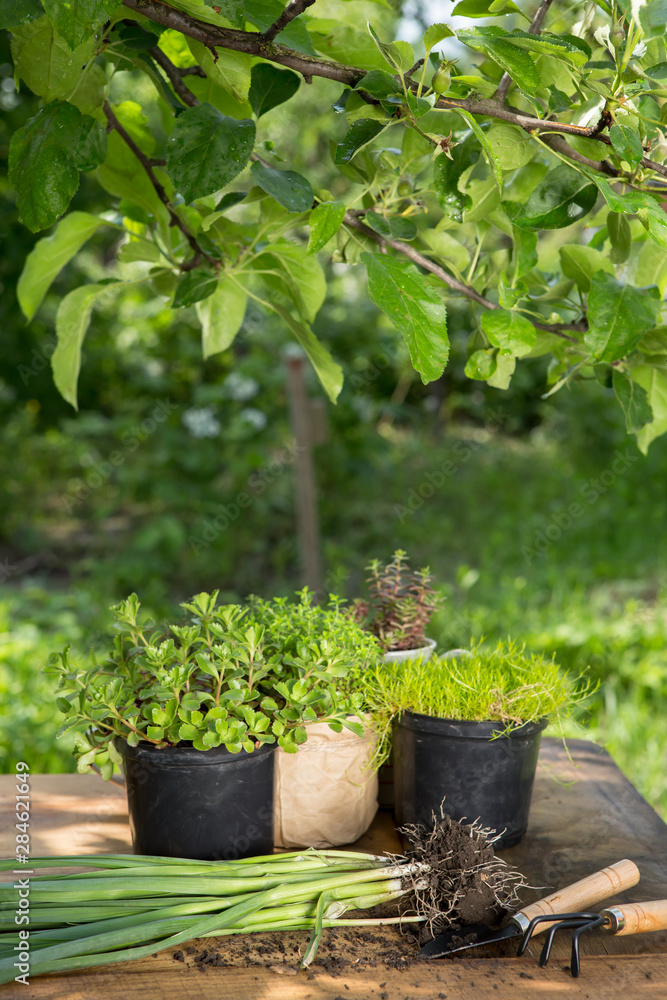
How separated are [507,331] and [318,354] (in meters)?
0.25

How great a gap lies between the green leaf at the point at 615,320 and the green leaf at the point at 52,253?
652mm

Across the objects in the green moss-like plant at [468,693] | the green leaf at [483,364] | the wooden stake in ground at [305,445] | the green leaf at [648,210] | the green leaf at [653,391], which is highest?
the green leaf at [648,210]

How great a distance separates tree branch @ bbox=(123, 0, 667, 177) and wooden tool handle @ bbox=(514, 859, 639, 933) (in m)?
0.75

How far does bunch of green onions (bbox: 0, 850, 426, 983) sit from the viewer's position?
76 cm

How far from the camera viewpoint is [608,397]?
526 centimetres

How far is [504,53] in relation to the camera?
2.12 ft

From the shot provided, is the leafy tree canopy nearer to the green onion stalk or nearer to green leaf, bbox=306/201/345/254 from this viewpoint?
green leaf, bbox=306/201/345/254

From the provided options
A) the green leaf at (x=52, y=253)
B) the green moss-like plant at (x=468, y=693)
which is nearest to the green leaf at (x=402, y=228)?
the green leaf at (x=52, y=253)

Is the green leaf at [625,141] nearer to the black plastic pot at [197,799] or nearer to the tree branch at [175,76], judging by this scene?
the tree branch at [175,76]

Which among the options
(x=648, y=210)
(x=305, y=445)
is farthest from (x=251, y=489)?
(x=648, y=210)

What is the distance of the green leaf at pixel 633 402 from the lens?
91cm

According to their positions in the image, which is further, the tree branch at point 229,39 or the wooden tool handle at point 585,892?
the wooden tool handle at point 585,892

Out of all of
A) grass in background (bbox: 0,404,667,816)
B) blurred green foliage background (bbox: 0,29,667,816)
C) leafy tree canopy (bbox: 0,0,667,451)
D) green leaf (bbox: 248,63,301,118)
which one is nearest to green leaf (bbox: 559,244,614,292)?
leafy tree canopy (bbox: 0,0,667,451)

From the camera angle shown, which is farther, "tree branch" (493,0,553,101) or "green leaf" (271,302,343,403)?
"green leaf" (271,302,343,403)
